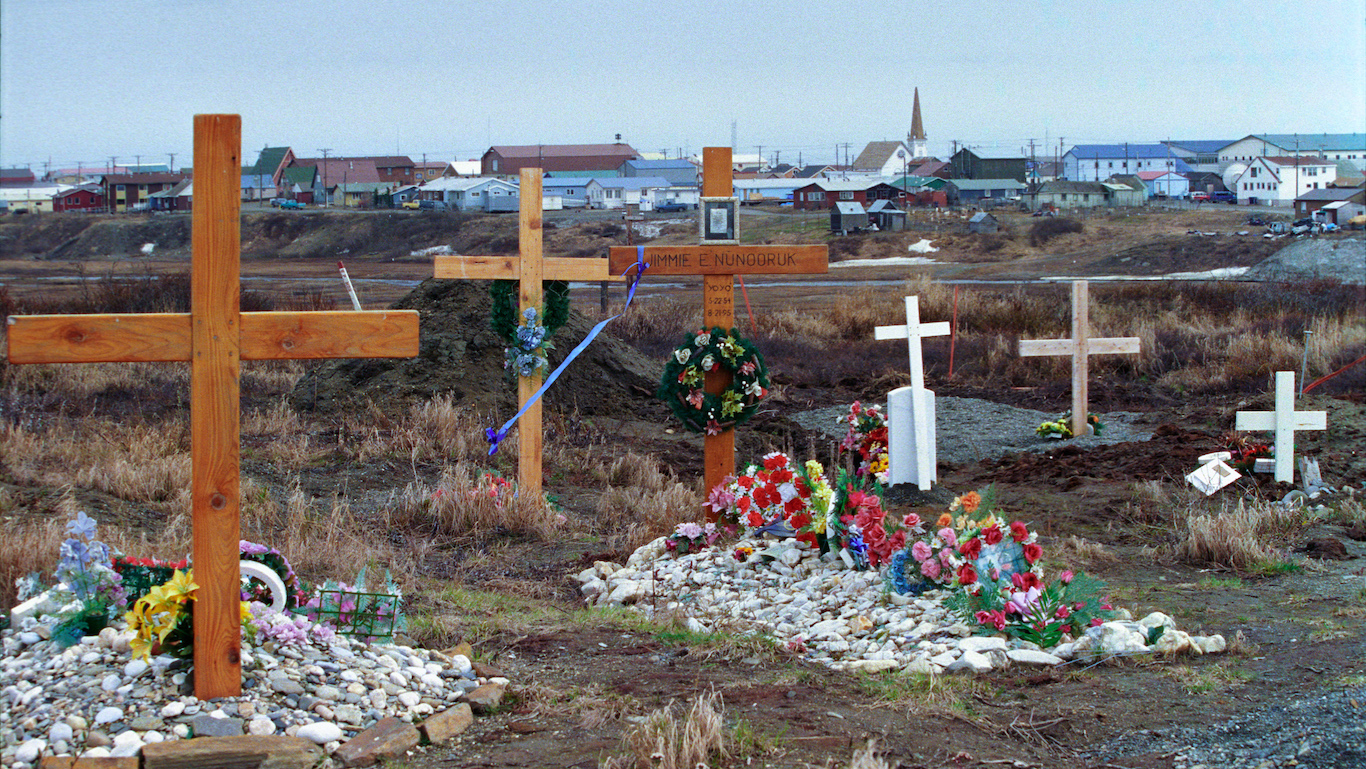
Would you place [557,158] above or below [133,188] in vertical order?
Answer: above

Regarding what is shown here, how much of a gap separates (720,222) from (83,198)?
91993 mm

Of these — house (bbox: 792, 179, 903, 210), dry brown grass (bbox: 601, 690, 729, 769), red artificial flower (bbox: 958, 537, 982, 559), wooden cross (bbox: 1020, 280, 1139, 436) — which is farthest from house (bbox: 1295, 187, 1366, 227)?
dry brown grass (bbox: 601, 690, 729, 769)

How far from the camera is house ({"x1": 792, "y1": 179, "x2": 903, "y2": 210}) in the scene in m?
81.0

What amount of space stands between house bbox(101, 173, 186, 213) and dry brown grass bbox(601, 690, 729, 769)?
9329 cm

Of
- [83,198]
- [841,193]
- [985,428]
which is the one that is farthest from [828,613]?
[83,198]

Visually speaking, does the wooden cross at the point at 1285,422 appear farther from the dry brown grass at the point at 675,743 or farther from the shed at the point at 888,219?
the shed at the point at 888,219

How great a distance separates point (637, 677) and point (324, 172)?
9773 centimetres

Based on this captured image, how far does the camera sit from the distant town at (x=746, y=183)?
81625 mm

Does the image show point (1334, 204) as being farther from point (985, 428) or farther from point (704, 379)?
point (704, 379)

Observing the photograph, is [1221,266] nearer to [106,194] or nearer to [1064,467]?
[1064,467]

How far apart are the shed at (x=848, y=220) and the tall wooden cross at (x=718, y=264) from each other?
183ft

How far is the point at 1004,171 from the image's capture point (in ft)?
328

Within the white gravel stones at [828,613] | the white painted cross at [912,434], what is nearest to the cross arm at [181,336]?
the white gravel stones at [828,613]

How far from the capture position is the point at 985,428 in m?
13.0
